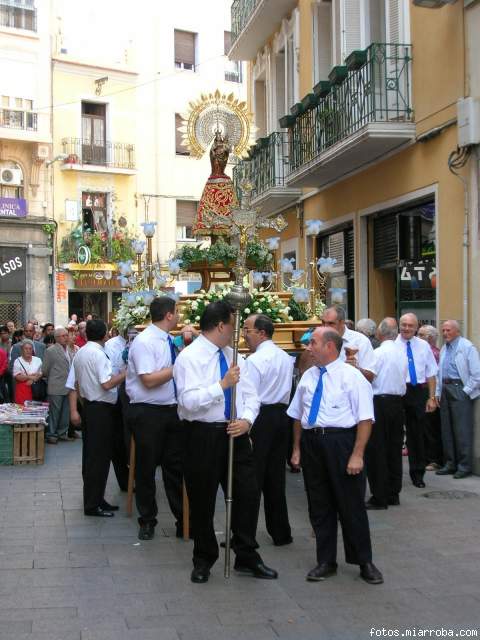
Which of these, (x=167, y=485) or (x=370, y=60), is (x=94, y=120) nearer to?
→ (x=370, y=60)

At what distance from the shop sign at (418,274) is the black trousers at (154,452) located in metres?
5.54

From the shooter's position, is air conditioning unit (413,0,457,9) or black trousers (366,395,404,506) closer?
black trousers (366,395,404,506)

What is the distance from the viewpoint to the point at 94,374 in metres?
7.94

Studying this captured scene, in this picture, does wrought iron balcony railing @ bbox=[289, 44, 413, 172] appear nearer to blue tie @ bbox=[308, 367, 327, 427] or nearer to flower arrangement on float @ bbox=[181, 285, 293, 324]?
flower arrangement on float @ bbox=[181, 285, 293, 324]

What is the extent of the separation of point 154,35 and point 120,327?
1083 inches

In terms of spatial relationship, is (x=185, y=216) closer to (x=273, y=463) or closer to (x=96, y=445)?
(x=96, y=445)

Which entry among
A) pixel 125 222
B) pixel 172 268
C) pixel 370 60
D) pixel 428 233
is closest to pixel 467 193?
pixel 428 233

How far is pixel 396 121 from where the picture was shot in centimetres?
1191

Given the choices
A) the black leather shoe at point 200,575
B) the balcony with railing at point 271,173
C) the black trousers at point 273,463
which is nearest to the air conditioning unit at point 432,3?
the black trousers at point 273,463

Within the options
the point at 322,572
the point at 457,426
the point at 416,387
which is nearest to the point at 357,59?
the point at 416,387

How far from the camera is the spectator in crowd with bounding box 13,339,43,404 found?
13.4 m

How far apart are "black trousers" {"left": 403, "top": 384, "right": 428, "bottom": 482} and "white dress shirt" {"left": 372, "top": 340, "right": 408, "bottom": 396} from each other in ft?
2.40

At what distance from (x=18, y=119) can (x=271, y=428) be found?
86.5 ft

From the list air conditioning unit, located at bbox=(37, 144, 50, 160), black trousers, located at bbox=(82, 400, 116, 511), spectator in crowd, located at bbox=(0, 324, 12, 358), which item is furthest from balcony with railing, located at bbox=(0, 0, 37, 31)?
black trousers, located at bbox=(82, 400, 116, 511)
